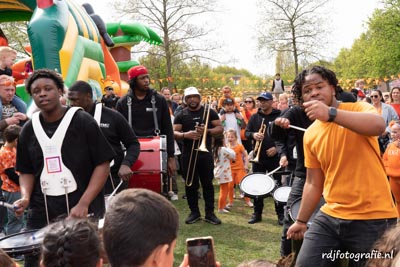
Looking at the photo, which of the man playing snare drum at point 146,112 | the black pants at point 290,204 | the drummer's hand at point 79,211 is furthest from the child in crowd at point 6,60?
the black pants at point 290,204

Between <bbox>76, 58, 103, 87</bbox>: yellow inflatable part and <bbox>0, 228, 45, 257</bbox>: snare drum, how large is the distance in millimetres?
8199

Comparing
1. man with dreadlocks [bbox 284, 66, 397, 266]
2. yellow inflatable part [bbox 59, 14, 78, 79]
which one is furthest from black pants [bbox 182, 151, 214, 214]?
yellow inflatable part [bbox 59, 14, 78, 79]

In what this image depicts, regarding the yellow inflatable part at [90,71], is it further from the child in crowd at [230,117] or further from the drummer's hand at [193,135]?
the drummer's hand at [193,135]

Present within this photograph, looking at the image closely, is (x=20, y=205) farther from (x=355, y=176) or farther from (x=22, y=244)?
(x=355, y=176)

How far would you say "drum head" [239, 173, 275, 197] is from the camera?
20.3ft

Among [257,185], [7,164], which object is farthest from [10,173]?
[257,185]

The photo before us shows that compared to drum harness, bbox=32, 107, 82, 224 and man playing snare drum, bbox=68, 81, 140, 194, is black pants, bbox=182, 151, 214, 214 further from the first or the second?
drum harness, bbox=32, 107, 82, 224

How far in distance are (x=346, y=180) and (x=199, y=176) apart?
3.81m

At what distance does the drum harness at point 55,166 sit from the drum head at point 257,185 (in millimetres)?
3296

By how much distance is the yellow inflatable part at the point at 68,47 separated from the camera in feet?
33.0

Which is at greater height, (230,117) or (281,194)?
(230,117)

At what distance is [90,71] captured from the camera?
11664 millimetres

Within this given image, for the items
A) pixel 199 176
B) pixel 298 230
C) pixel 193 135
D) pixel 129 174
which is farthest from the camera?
pixel 199 176

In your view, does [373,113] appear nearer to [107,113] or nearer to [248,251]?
[107,113]
